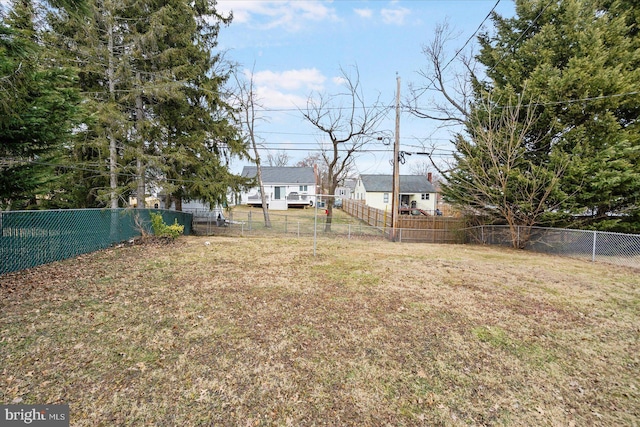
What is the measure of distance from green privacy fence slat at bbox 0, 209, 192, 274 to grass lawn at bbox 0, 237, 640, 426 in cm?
47

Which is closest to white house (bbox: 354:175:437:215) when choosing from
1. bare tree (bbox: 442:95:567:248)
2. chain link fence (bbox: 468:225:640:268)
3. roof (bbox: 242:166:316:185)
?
roof (bbox: 242:166:316:185)

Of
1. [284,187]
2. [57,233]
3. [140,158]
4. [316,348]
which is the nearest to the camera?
[316,348]

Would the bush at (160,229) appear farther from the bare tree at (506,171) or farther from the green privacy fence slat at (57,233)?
the bare tree at (506,171)

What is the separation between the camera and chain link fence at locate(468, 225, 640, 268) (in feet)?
25.2

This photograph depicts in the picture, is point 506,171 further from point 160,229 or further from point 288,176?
point 288,176

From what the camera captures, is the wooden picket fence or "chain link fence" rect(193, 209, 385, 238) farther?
"chain link fence" rect(193, 209, 385, 238)

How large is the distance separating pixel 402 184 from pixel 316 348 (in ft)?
96.4

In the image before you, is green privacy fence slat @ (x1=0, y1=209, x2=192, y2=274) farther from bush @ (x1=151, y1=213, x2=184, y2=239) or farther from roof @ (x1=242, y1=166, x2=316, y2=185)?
roof @ (x1=242, y1=166, x2=316, y2=185)

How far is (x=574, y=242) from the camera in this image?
29.8 feet

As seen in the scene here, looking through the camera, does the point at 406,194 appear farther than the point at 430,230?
Yes

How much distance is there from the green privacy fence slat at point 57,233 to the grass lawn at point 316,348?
47 centimetres

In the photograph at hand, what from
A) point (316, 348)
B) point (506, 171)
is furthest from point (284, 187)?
point (316, 348)

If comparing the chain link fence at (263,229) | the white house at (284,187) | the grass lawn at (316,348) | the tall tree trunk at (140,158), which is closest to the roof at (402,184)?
the white house at (284,187)

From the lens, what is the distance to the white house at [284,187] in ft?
101
